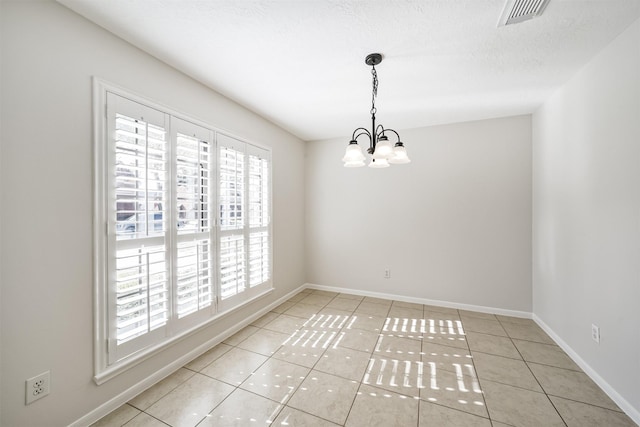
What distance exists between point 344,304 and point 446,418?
2.03m

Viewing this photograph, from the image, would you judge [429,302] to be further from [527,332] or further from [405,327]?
[527,332]

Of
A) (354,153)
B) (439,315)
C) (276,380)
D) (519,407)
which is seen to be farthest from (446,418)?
(354,153)

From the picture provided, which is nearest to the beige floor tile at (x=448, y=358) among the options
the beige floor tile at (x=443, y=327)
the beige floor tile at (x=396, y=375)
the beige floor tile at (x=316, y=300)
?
the beige floor tile at (x=396, y=375)

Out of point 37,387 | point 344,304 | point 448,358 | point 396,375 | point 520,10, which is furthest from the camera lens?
point 344,304

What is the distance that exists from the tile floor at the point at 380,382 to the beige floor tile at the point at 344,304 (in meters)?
0.48

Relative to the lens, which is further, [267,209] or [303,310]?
[303,310]

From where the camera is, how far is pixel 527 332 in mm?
2762

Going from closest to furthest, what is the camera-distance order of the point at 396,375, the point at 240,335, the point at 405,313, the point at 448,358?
the point at 396,375, the point at 448,358, the point at 240,335, the point at 405,313

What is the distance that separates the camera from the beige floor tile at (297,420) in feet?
5.23

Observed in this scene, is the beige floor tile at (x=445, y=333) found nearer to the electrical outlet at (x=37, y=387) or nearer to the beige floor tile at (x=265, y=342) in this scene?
the beige floor tile at (x=265, y=342)

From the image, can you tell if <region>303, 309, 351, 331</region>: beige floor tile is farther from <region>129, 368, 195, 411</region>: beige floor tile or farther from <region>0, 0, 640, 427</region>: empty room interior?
<region>129, 368, 195, 411</region>: beige floor tile

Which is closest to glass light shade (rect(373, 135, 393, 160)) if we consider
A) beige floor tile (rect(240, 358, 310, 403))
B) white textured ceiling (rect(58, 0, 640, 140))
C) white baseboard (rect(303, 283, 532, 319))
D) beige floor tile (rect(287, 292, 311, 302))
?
white textured ceiling (rect(58, 0, 640, 140))

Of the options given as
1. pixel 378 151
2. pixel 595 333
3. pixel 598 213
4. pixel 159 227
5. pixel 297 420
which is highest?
pixel 378 151

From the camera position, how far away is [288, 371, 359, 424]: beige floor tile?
5.55 feet
